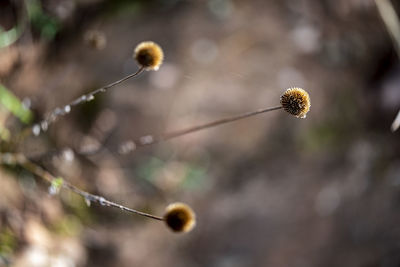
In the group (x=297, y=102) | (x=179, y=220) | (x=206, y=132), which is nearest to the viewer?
(x=297, y=102)

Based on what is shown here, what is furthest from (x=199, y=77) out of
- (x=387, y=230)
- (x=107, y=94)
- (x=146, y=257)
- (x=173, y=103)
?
(x=387, y=230)

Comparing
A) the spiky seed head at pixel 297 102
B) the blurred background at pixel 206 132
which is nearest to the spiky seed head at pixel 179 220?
the spiky seed head at pixel 297 102

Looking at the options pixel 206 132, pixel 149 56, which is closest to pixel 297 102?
pixel 149 56

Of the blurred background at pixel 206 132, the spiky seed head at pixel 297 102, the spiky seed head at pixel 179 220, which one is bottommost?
the spiky seed head at pixel 179 220

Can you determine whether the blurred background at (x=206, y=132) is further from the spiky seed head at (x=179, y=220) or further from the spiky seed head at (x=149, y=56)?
the spiky seed head at (x=179, y=220)

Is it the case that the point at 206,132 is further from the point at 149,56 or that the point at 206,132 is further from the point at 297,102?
the point at 297,102

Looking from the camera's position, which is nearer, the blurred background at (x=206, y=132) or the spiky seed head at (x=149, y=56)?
the spiky seed head at (x=149, y=56)

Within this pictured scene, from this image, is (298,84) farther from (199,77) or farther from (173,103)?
(173,103)

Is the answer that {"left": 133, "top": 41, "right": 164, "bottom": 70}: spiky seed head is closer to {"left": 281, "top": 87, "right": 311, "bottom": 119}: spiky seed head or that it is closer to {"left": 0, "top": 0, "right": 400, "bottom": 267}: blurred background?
{"left": 281, "top": 87, "right": 311, "bottom": 119}: spiky seed head
